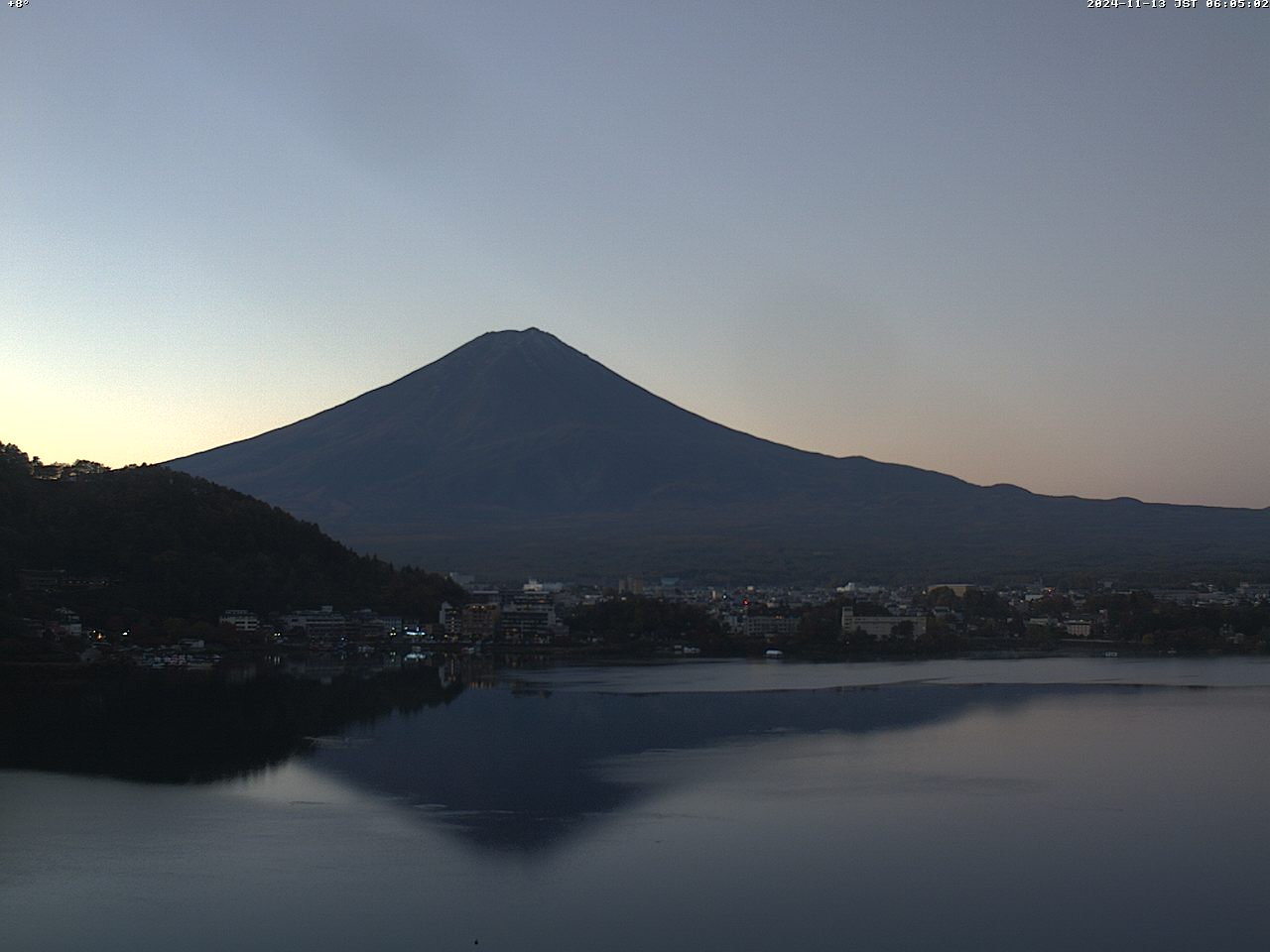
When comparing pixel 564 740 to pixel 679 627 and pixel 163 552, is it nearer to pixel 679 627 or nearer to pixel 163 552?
pixel 163 552

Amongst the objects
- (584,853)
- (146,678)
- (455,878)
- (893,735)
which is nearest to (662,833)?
(584,853)

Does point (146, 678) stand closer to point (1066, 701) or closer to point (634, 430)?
point (1066, 701)

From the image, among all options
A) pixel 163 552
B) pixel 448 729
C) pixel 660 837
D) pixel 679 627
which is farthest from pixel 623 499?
pixel 660 837

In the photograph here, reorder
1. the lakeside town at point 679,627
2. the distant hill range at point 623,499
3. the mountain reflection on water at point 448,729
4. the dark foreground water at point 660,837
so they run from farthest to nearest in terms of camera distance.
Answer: the distant hill range at point 623,499, the lakeside town at point 679,627, the mountain reflection on water at point 448,729, the dark foreground water at point 660,837

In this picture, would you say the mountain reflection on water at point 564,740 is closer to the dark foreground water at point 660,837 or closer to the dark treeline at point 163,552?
the dark foreground water at point 660,837

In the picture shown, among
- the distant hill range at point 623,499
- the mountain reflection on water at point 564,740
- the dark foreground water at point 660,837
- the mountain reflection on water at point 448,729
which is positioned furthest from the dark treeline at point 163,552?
the distant hill range at point 623,499
